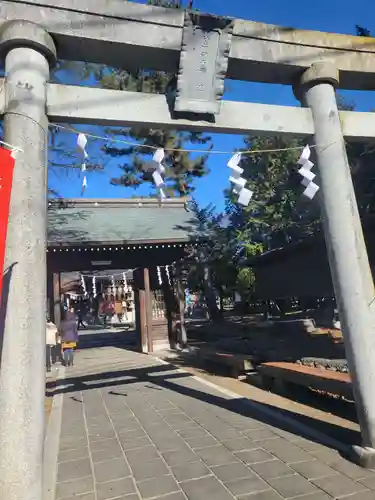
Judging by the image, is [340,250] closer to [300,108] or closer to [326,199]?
[326,199]

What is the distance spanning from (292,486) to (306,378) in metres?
2.66

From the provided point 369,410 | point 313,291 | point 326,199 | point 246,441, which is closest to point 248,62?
point 326,199

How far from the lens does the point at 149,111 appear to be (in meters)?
4.10

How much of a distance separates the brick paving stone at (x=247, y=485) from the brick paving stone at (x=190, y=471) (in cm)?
35

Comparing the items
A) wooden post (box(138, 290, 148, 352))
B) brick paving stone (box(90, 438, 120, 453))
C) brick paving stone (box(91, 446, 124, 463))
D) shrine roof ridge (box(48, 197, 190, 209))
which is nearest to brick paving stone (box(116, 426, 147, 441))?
brick paving stone (box(90, 438, 120, 453))

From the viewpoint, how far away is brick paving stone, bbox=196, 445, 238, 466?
401 centimetres

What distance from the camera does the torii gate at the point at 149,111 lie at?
310 centimetres

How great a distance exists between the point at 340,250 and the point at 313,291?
4854 millimetres

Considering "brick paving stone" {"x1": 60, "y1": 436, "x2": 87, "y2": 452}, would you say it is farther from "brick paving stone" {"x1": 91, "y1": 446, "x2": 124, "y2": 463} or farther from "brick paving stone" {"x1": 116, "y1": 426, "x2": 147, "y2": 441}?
"brick paving stone" {"x1": 116, "y1": 426, "x2": 147, "y2": 441}

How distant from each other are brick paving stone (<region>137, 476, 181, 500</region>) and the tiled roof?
30.4ft

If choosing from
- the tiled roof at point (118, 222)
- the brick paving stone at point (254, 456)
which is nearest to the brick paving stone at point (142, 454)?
the brick paving stone at point (254, 456)

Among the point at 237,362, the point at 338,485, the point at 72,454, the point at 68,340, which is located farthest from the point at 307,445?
the point at 68,340

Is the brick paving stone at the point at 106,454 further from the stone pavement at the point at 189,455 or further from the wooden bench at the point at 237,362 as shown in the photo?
the wooden bench at the point at 237,362

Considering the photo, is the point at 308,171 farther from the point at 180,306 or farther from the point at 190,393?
the point at 180,306
